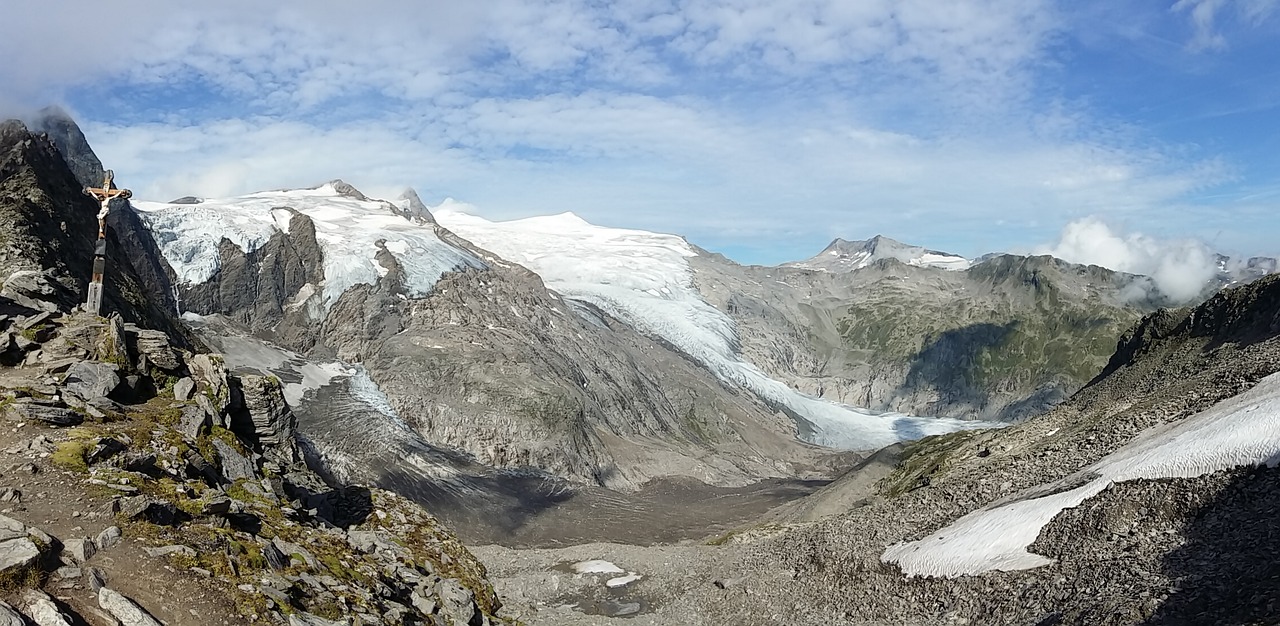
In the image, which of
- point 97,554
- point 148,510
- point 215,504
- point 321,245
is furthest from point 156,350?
point 321,245

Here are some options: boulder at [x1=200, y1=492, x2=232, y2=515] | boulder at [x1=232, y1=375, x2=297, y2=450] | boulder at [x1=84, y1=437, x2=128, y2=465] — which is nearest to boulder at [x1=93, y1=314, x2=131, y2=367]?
boulder at [x1=232, y1=375, x2=297, y2=450]

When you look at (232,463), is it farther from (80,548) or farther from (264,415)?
(80,548)

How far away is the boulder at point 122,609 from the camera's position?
38.0ft

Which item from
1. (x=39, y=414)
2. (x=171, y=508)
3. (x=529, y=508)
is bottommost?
(x=529, y=508)

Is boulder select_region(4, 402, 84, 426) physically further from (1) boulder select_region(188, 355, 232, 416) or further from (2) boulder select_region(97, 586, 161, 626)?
(2) boulder select_region(97, 586, 161, 626)

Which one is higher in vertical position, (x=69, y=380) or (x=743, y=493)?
(x=69, y=380)

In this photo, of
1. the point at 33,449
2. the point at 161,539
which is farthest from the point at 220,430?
the point at 161,539

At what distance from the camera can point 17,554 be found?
11430mm

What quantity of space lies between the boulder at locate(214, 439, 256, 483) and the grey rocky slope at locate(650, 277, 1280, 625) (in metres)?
22.0

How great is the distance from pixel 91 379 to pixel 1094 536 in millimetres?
29597

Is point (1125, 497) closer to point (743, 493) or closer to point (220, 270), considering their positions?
point (743, 493)

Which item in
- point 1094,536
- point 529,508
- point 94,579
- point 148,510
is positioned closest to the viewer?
point 94,579

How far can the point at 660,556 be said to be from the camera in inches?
2229

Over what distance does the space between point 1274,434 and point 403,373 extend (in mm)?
127067
